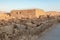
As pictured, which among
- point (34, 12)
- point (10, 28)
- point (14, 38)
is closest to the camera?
point (14, 38)

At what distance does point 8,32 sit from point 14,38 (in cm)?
117

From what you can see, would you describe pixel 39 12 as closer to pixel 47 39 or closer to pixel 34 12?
pixel 34 12

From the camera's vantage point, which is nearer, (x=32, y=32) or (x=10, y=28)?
(x=32, y=32)

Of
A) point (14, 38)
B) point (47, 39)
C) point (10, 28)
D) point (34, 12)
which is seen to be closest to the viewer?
point (47, 39)

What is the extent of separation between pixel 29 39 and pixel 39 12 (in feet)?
84.4

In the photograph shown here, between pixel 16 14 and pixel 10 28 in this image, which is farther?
pixel 16 14

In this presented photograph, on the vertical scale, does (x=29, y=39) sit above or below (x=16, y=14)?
above

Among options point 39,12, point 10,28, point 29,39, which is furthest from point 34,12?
point 29,39

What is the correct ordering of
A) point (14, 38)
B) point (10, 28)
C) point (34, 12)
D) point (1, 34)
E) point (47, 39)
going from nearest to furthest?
point (47, 39) → point (14, 38) → point (1, 34) → point (10, 28) → point (34, 12)

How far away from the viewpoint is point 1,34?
8609mm

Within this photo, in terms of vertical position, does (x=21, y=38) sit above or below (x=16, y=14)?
above

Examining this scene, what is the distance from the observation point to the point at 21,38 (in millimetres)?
7805

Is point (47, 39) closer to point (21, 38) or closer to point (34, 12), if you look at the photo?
point (21, 38)

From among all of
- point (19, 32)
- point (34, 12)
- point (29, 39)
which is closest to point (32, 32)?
point (19, 32)
